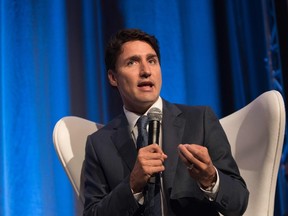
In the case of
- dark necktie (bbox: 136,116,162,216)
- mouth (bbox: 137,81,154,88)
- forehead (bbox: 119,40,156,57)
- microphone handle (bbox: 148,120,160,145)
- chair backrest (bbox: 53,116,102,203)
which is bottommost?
dark necktie (bbox: 136,116,162,216)

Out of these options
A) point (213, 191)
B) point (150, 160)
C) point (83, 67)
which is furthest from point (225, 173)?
point (83, 67)

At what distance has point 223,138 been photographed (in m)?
1.55

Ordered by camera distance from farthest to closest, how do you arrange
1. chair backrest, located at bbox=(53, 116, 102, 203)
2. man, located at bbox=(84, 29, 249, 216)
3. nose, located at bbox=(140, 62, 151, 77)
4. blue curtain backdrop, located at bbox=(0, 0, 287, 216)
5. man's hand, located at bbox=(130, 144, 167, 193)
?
blue curtain backdrop, located at bbox=(0, 0, 287, 216) → chair backrest, located at bbox=(53, 116, 102, 203) → nose, located at bbox=(140, 62, 151, 77) → man, located at bbox=(84, 29, 249, 216) → man's hand, located at bbox=(130, 144, 167, 193)

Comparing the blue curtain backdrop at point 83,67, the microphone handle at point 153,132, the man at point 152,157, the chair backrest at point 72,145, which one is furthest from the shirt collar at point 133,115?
the blue curtain backdrop at point 83,67

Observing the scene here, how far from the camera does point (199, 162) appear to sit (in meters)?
1.28

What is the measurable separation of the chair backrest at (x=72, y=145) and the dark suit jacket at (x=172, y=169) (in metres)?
0.10

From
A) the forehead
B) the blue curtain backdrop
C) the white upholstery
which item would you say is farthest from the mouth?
the blue curtain backdrop

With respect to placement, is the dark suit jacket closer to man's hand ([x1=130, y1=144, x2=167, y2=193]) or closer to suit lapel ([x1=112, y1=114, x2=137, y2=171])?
suit lapel ([x1=112, y1=114, x2=137, y2=171])

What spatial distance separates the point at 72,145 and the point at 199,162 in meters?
0.66

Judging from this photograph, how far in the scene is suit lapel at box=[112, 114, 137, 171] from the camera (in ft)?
5.15

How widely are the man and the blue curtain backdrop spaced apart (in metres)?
0.71

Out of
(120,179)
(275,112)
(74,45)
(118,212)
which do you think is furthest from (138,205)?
(74,45)

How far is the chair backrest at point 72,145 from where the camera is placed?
68.4 inches

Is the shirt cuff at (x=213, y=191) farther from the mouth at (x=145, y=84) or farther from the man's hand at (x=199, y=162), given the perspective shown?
the mouth at (x=145, y=84)
